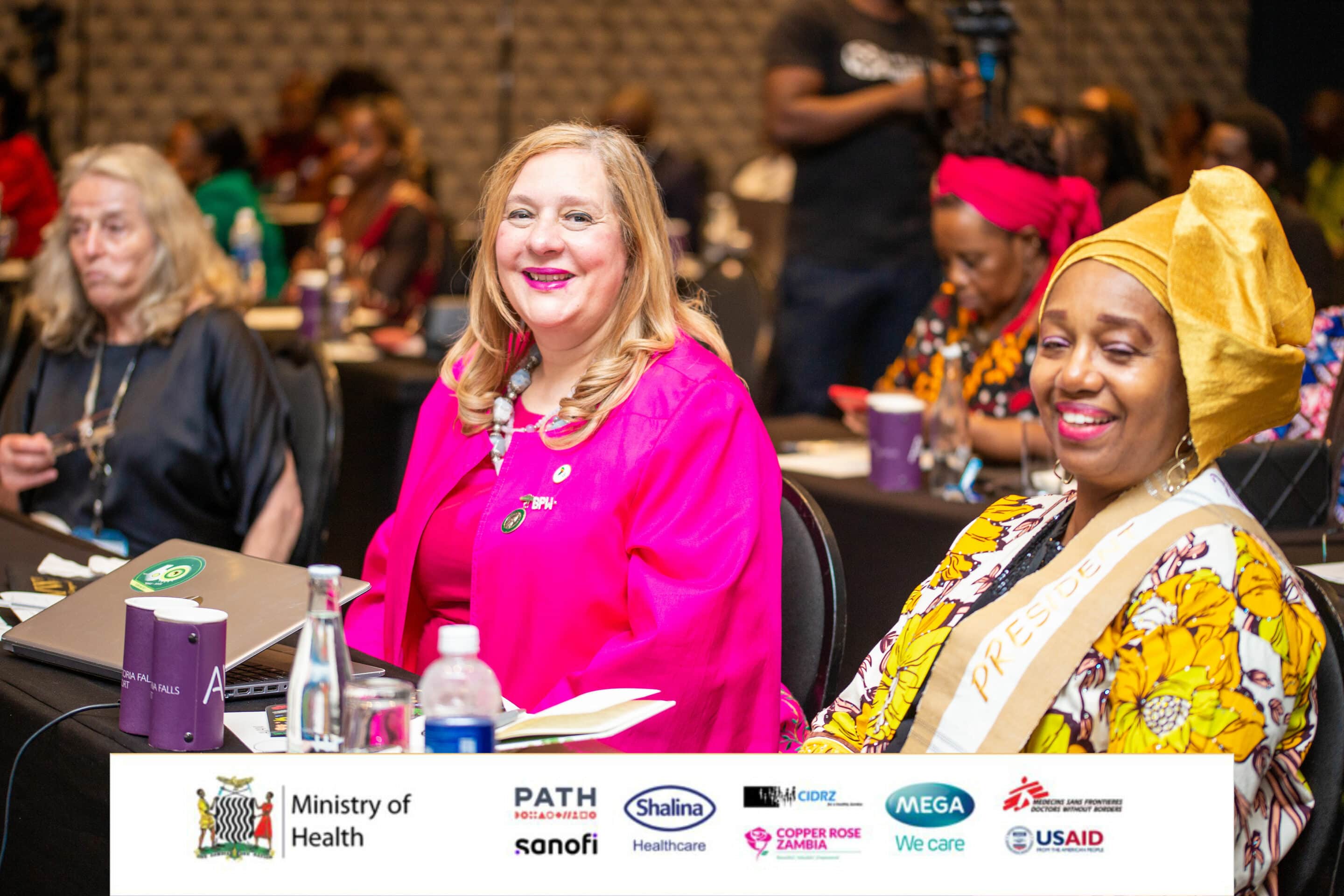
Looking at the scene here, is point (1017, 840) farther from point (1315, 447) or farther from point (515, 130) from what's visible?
point (515, 130)

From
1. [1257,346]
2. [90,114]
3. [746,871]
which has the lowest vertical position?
[90,114]

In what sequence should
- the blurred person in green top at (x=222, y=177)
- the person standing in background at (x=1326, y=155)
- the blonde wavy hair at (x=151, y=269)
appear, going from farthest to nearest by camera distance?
the person standing in background at (x=1326, y=155), the blurred person in green top at (x=222, y=177), the blonde wavy hair at (x=151, y=269)

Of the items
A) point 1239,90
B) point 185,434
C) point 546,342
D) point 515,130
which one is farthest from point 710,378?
point 1239,90

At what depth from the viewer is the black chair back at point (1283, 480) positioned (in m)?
2.42

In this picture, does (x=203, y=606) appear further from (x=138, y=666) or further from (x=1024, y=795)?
(x=1024, y=795)

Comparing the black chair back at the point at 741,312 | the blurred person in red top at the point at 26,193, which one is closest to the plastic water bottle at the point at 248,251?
the blurred person in red top at the point at 26,193

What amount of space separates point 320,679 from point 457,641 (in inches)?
7.2

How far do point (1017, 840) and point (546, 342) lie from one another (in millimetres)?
1153

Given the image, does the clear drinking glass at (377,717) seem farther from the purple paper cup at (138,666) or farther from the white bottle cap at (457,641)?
the purple paper cup at (138,666)

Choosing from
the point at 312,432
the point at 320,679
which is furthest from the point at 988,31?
the point at 320,679

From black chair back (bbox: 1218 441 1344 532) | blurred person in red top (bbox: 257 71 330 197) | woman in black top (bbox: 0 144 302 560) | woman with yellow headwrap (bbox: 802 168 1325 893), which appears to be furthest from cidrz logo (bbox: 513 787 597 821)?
blurred person in red top (bbox: 257 71 330 197)

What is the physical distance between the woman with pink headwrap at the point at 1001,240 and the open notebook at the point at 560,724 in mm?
1765

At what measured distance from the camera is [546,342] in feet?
6.77

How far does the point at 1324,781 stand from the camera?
4.37 feet
